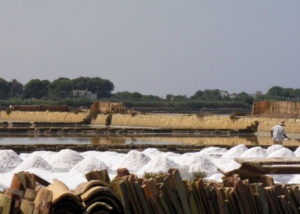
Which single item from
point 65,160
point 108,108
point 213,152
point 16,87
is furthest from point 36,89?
point 65,160

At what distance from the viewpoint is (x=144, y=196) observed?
6.48 meters

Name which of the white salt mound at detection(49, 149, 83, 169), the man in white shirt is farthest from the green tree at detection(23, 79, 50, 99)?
the white salt mound at detection(49, 149, 83, 169)

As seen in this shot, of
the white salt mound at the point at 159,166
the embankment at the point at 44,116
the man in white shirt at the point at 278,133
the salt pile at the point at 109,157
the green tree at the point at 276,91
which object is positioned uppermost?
the green tree at the point at 276,91

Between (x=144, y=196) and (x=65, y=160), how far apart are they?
8.45 metres

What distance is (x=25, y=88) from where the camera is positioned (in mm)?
129875


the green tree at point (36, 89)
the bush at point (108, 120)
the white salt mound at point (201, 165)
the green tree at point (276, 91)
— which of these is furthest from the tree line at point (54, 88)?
the white salt mound at point (201, 165)

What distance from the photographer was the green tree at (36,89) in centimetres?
13038

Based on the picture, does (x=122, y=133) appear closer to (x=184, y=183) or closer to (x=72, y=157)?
(x=72, y=157)

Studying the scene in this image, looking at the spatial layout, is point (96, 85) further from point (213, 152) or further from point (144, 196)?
point (144, 196)

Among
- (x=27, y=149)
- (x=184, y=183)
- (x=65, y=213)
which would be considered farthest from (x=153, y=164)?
(x=27, y=149)

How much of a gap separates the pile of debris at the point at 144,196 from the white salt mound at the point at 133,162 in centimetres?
648

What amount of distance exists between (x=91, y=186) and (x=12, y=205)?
2.59ft

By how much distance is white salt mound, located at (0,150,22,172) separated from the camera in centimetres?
1363

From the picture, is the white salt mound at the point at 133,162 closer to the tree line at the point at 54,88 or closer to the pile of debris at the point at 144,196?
the pile of debris at the point at 144,196
